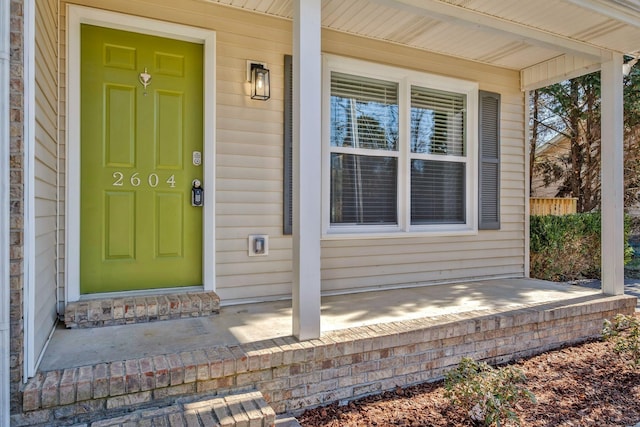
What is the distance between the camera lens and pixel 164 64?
316 cm

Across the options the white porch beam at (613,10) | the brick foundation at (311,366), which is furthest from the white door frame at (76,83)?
the white porch beam at (613,10)

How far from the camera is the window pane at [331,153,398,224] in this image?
393 centimetres

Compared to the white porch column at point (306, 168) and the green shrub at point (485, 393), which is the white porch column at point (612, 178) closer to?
Result: the green shrub at point (485, 393)

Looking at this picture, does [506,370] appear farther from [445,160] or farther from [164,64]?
[164,64]

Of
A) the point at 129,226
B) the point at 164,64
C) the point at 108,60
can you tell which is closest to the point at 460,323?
the point at 129,226

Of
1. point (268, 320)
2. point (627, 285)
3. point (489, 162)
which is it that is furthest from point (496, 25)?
point (627, 285)

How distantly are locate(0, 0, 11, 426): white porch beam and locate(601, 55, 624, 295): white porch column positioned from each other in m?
4.59

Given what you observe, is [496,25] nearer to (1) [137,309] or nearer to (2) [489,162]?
(2) [489,162]

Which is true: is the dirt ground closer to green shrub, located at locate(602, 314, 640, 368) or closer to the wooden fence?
green shrub, located at locate(602, 314, 640, 368)

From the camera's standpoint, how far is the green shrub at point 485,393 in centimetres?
212

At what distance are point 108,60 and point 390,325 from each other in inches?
108

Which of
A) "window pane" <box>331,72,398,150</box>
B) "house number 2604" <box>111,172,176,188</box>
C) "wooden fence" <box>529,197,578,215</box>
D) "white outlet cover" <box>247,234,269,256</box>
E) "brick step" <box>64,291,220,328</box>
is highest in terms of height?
"window pane" <box>331,72,398,150</box>

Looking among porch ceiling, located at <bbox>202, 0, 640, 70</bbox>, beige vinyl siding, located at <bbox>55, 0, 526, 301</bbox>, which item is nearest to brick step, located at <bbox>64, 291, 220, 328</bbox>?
beige vinyl siding, located at <bbox>55, 0, 526, 301</bbox>

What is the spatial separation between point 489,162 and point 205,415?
13.2ft
